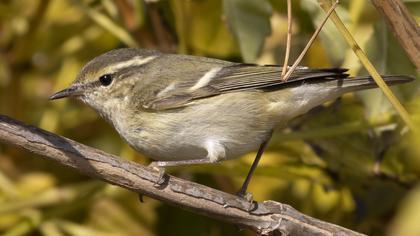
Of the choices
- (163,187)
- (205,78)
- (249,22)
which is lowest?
(163,187)

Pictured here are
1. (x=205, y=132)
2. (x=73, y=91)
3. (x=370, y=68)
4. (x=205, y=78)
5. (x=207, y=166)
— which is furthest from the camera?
(x=207, y=166)

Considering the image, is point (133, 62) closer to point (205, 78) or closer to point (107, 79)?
point (107, 79)

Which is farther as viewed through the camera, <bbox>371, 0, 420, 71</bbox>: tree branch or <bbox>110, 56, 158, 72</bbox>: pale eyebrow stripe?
<bbox>110, 56, 158, 72</bbox>: pale eyebrow stripe

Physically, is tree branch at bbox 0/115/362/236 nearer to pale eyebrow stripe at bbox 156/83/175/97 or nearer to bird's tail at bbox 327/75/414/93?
bird's tail at bbox 327/75/414/93

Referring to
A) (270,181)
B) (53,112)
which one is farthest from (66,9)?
(270,181)

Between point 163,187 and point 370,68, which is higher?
point 370,68

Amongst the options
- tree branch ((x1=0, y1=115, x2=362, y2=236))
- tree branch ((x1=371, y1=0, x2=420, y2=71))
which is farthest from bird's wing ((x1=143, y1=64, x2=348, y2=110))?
tree branch ((x1=371, y1=0, x2=420, y2=71))

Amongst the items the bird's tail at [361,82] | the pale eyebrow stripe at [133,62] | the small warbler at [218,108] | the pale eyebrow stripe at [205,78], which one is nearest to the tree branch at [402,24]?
the bird's tail at [361,82]

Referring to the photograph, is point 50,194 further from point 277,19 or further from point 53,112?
point 277,19

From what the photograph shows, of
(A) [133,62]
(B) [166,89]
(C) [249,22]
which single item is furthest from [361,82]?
(A) [133,62]
